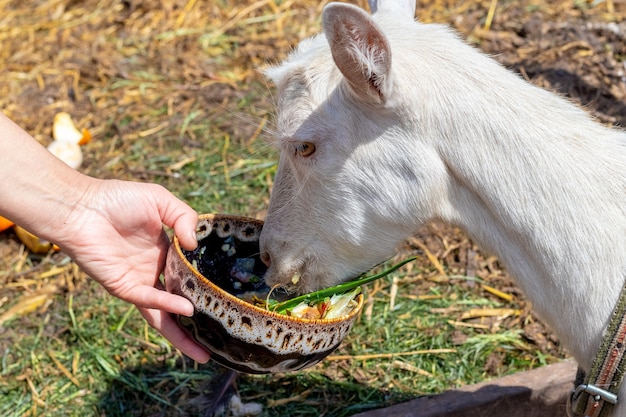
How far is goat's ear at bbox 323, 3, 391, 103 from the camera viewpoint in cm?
226

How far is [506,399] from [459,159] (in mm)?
1278

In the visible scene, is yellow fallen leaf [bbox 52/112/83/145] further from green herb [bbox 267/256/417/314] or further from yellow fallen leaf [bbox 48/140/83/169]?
green herb [bbox 267/256/417/314]

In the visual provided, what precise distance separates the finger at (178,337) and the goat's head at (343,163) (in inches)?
13.8

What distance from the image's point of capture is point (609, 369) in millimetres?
2367

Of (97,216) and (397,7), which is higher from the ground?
(397,7)

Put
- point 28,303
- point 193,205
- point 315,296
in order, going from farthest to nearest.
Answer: point 193,205 < point 28,303 < point 315,296

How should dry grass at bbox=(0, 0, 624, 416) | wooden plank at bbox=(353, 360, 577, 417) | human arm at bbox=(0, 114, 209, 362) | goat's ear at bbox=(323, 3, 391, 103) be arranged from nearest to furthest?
goat's ear at bbox=(323, 3, 391, 103) < human arm at bbox=(0, 114, 209, 362) < wooden plank at bbox=(353, 360, 577, 417) < dry grass at bbox=(0, 0, 624, 416)

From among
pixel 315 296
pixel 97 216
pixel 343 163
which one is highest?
pixel 343 163

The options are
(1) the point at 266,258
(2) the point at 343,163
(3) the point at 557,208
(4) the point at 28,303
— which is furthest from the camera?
(4) the point at 28,303

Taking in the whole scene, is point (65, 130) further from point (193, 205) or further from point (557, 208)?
point (557, 208)

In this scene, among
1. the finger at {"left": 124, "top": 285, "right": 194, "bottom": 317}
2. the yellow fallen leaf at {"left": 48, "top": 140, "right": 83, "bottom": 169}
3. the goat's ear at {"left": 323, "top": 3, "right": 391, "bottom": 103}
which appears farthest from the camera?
the yellow fallen leaf at {"left": 48, "top": 140, "right": 83, "bottom": 169}

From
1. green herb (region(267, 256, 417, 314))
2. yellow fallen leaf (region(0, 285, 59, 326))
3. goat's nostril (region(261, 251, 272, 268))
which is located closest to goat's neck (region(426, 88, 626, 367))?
green herb (region(267, 256, 417, 314))

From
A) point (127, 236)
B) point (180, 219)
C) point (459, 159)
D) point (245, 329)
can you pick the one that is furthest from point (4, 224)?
point (459, 159)

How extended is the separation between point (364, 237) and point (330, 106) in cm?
44
